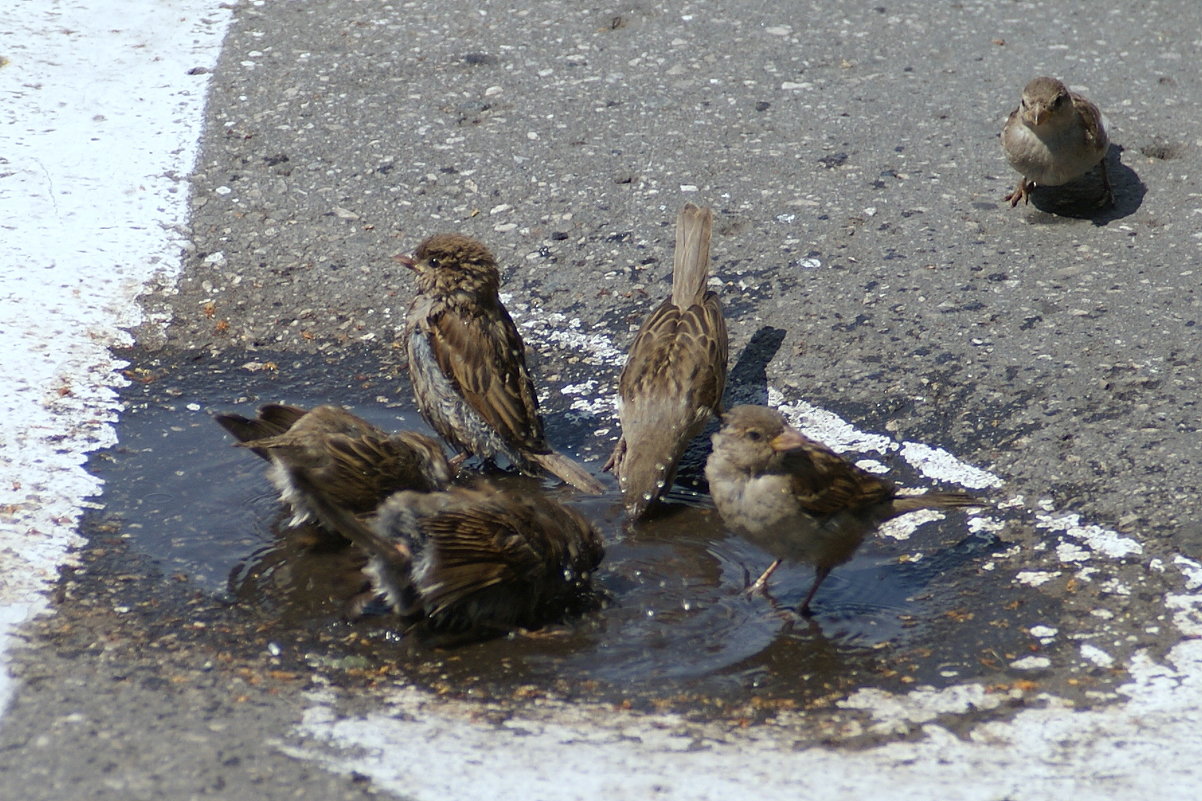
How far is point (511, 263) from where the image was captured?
6770mm

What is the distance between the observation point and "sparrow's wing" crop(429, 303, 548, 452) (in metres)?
5.55

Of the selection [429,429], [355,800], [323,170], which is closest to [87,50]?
[323,170]

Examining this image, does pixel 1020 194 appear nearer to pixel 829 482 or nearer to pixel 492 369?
pixel 829 482

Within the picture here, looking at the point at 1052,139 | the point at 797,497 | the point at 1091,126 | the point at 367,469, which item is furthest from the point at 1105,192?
the point at 367,469

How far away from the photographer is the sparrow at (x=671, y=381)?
5.33 m

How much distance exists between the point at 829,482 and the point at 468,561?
1.31 m

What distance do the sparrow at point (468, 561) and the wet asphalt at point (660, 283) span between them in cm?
23

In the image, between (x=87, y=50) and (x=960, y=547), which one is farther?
(x=87, y=50)

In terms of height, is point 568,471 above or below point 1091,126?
below

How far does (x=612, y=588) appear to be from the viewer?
486 cm

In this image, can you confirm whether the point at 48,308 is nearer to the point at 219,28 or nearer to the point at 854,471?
Result: the point at 219,28

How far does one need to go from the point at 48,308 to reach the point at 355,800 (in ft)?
12.3

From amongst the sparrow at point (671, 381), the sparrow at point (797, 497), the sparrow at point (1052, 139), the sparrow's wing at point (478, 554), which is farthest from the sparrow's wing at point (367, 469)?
the sparrow at point (1052, 139)

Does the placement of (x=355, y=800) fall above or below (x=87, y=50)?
below
